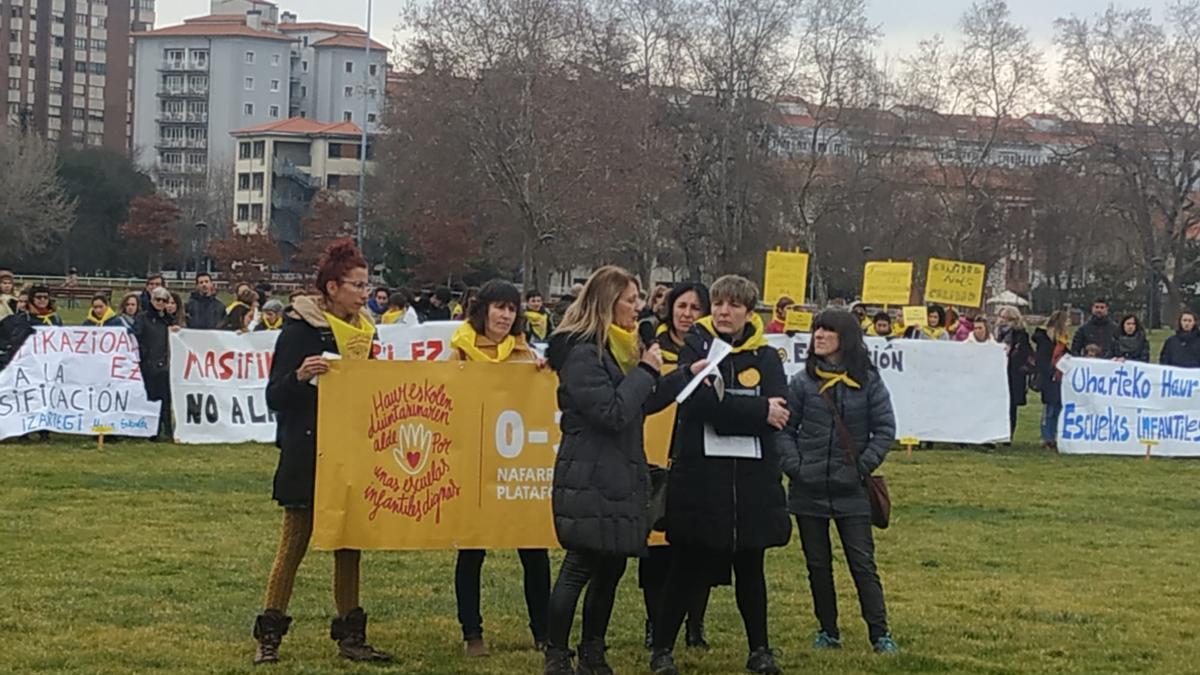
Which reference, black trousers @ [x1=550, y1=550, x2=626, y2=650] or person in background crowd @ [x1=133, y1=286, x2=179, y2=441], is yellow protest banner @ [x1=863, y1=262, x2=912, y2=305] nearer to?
person in background crowd @ [x1=133, y1=286, x2=179, y2=441]

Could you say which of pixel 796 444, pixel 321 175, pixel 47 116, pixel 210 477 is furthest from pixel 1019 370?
pixel 47 116

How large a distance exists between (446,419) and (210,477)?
27.6 feet

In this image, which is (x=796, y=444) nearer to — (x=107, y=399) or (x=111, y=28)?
(x=107, y=399)

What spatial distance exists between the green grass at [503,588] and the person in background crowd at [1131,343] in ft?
16.8

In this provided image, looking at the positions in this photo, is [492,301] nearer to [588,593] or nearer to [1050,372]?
[588,593]

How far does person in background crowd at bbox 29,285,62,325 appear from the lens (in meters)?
19.6

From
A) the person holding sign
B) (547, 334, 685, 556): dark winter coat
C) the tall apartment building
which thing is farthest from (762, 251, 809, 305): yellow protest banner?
the tall apartment building

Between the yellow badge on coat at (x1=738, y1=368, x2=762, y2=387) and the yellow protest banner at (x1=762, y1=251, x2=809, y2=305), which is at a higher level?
the yellow protest banner at (x1=762, y1=251, x2=809, y2=305)

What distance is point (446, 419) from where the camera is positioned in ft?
27.0

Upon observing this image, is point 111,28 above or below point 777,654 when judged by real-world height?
above

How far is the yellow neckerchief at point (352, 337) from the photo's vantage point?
777 centimetres

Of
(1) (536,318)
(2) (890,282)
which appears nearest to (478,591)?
(1) (536,318)

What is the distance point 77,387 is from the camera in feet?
62.2

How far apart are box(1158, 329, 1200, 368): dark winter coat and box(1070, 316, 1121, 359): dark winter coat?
2.41 feet
